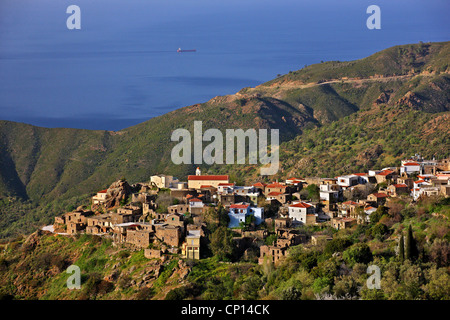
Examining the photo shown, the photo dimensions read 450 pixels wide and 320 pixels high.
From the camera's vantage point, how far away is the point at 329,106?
101 meters

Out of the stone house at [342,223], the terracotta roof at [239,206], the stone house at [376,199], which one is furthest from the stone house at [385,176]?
the terracotta roof at [239,206]

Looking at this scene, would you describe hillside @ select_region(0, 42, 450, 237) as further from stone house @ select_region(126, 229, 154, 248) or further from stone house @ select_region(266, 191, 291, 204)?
stone house @ select_region(126, 229, 154, 248)

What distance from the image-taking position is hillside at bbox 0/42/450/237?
63.3 metres

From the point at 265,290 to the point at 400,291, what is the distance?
18.8 feet

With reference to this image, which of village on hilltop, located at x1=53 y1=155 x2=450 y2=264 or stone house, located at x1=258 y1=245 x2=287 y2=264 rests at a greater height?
village on hilltop, located at x1=53 y1=155 x2=450 y2=264

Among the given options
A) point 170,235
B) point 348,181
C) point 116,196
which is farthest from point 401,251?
point 116,196

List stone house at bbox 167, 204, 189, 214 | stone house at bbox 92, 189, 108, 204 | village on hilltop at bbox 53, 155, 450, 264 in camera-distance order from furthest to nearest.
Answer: stone house at bbox 92, 189, 108, 204
stone house at bbox 167, 204, 189, 214
village on hilltop at bbox 53, 155, 450, 264

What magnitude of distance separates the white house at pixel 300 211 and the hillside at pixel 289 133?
64.4ft

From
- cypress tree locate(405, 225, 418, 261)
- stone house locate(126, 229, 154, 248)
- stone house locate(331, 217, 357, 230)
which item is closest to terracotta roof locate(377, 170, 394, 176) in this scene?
stone house locate(331, 217, 357, 230)

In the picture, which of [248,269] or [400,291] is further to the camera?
[248,269]

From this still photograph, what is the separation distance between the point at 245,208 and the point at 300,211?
106 inches

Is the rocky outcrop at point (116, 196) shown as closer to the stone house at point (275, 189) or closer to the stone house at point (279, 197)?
the stone house at point (275, 189)

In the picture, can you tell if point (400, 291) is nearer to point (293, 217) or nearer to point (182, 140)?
point (293, 217)
